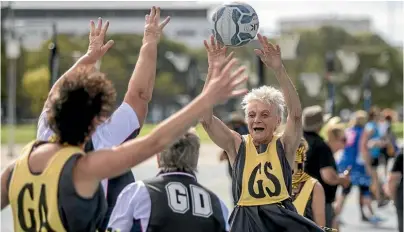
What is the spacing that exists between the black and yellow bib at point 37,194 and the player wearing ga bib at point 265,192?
2.54 m

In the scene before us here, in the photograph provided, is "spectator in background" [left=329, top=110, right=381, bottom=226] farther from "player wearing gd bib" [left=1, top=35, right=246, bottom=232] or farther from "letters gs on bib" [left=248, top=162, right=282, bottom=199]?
"player wearing gd bib" [left=1, top=35, right=246, bottom=232]

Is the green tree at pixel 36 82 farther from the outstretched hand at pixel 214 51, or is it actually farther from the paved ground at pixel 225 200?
the outstretched hand at pixel 214 51

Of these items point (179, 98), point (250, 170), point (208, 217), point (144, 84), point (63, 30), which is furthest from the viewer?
point (63, 30)

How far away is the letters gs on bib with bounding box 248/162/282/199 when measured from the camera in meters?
7.35

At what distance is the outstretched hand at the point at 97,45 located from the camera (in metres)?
6.61

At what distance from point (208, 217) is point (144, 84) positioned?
86 centimetres

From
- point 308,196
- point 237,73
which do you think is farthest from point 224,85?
point 308,196

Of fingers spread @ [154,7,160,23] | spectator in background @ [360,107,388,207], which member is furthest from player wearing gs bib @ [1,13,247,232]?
spectator in background @ [360,107,388,207]

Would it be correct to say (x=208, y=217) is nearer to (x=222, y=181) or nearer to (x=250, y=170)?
(x=250, y=170)

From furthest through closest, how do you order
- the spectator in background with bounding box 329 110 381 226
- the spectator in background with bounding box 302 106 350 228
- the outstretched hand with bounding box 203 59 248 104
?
the spectator in background with bounding box 329 110 381 226 → the spectator in background with bounding box 302 106 350 228 → the outstretched hand with bounding box 203 59 248 104

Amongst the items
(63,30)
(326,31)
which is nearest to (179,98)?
(326,31)

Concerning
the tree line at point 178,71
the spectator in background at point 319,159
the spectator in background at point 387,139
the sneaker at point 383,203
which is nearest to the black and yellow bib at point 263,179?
the spectator in background at point 319,159

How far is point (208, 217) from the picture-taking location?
221 inches

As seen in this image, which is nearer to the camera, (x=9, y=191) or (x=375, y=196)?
(x=9, y=191)
